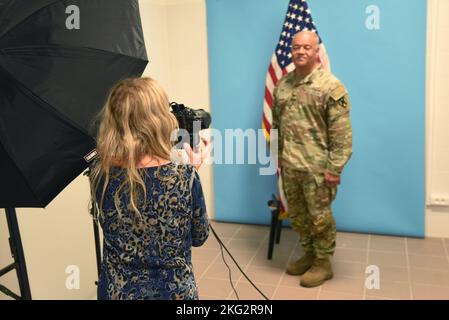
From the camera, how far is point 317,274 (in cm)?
308

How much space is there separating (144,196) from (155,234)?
0.13m

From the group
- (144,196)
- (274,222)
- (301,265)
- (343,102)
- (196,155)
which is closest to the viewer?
(144,196)

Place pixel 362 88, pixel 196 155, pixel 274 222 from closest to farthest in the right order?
1. pixel 196 155
2. pixel 274 222
3. pixel 362 88

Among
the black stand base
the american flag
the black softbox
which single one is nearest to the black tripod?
the black softbox

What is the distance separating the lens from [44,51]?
4.69 ft

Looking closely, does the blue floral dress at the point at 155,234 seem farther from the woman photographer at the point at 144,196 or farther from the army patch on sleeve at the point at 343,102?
the army patch on sleeve at the point at 343,102

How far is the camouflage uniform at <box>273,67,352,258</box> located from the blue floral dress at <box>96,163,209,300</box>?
5.19 feet

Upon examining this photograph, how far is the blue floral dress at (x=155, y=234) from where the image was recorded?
1432 millimetres

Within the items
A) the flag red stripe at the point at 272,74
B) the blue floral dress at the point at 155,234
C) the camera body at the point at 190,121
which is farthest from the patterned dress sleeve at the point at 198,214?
the flag red stripe at the point at 272,74

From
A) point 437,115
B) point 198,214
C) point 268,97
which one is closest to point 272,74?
point 268,97

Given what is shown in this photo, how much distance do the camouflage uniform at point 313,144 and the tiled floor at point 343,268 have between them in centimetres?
27

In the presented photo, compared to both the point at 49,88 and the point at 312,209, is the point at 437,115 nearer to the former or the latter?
the point at 312,209

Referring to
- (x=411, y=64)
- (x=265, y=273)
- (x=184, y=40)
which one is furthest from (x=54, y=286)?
(x=411, y=64)

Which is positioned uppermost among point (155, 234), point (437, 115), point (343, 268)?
point (437, 115)
